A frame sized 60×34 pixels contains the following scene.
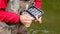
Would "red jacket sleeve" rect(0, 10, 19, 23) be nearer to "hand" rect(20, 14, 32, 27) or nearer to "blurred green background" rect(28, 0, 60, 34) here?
"hand" rect(20, 14, 32, 27)

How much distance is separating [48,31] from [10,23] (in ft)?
12.9

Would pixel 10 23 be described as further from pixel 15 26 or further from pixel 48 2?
pixel 48 2

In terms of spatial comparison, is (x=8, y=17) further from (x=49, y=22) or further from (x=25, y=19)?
(x=49, y=22)

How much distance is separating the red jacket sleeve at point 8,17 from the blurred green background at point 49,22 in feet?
11.6

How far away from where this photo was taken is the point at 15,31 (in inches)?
151

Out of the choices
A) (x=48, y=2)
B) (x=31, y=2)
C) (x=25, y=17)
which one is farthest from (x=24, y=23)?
(x=48, y=2)

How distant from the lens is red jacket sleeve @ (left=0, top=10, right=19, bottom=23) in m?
3.60

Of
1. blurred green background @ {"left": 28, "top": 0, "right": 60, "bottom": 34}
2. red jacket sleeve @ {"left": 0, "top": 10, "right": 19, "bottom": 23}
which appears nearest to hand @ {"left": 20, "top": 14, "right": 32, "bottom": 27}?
red jacket sleeve @ {"left": 0, "top": 10, "right": 19, "bottom": 23}

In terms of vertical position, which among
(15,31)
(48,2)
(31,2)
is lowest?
(48,2)

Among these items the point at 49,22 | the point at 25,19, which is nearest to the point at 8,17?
the point at 25,19

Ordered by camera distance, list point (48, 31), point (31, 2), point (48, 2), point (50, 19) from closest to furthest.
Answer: point (31, 2)
point (48, 31)
point (50, 19)
point (48, 2)

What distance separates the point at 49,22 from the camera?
8406 mm

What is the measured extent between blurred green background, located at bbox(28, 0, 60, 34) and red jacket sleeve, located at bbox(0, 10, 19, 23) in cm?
354

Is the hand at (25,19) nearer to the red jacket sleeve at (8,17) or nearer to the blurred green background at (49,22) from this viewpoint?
the red jacket sleeve at (8,17)
